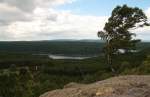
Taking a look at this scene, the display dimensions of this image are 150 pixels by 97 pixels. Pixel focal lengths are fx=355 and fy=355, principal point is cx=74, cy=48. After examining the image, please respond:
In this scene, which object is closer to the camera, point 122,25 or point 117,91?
point 117,91

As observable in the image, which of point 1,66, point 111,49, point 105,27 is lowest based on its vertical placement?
point 1,66

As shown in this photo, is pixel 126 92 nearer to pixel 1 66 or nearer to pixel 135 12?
pixel 135 12

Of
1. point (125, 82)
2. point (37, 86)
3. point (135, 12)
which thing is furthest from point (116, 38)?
point (125, 82)

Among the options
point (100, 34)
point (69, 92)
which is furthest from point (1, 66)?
point (69, 92)

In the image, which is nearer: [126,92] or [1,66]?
[126,92]

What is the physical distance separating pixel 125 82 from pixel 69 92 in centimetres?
118

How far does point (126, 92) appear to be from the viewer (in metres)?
6.54

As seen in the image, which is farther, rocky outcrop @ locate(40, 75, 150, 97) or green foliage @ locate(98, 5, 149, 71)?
green foliage @ locate(98, 5, 149, 71)

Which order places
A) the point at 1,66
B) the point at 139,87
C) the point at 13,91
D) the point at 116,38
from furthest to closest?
the point at 1,66, the point at 116,38, the point at 13,91, the point at 139,87

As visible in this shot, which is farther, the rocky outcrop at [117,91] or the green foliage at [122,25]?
the green foliage at [122,25]

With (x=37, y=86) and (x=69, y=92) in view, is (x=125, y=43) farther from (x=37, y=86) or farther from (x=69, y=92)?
(x=69, y=92)

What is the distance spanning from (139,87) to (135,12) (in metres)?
34.2

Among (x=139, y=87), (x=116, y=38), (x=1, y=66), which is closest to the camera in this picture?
(x=139, y=87)

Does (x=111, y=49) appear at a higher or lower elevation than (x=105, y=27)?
lower
